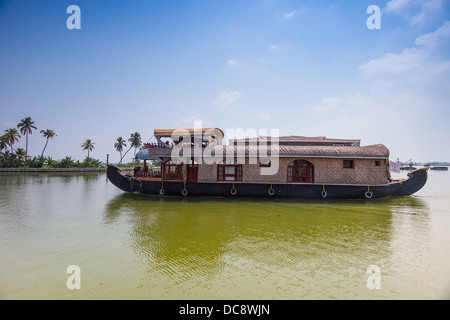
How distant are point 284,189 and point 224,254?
8.99 meters

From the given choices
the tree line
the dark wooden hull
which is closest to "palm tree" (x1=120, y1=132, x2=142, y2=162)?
the tree line

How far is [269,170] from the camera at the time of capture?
45.4 feet

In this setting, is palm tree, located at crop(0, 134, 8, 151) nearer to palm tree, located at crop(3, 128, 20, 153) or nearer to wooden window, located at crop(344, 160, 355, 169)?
palm tree, located at crop(3, 128, 20, 153)

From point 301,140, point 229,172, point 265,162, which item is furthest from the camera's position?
point 301,140

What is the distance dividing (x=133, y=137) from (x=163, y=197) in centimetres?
6037

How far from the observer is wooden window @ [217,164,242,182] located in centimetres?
1420

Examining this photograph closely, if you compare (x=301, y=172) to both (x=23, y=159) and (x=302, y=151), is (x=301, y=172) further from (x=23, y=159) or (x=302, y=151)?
(x=23, y=159)

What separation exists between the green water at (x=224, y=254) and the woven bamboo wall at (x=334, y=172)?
11.3ft

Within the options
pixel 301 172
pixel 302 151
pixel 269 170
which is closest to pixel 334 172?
pixel 301 172

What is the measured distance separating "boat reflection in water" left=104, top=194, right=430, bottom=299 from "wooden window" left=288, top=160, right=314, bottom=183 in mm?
3264

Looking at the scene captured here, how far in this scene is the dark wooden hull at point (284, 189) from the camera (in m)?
13.5

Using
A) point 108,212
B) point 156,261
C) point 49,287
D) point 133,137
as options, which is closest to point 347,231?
point 156,261

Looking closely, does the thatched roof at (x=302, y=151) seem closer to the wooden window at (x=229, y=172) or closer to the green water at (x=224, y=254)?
the wooden window at (x=229, y=172)
